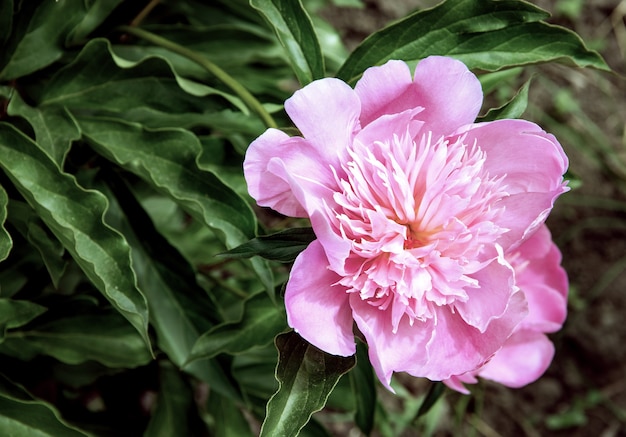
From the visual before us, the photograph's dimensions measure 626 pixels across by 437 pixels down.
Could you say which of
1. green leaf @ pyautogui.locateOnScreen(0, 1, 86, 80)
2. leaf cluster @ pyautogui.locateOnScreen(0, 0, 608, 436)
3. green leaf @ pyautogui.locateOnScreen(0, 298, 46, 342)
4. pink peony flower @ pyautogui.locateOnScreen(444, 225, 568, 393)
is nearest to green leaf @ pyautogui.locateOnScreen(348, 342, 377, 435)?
leaf cluster @ pyautogui.locateOnScreen(0, 0, 608, 436)

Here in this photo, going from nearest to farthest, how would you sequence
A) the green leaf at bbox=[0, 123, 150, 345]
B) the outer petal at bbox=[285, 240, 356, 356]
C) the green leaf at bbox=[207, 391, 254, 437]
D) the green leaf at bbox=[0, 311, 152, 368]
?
the outer petal at bbox=[285, 240, 356, 356]
the green leaf at bbox=[0, 123, 150, 345]
the green leaf at bbox=[0, 311, 152, 368]
the green leaf at bbox=[207, 391, 254, 437]

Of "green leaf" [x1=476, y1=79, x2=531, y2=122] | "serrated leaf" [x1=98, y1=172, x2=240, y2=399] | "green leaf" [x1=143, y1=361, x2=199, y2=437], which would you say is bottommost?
"green leaf" [x1=143, y1=361, x2=199, y2=437]

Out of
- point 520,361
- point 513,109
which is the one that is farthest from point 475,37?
point 520,361

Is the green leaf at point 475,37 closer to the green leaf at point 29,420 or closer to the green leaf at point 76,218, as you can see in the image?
the green leaf at point 76,218

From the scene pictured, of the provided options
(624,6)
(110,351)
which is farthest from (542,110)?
(110,351)

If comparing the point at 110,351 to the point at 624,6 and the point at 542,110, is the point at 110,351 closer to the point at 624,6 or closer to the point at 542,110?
the point at 542,110

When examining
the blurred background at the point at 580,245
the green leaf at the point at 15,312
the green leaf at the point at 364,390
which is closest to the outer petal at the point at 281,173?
the green leaf at the point at 364,390

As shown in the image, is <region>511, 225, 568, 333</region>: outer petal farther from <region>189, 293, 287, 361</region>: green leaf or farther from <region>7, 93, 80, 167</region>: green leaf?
<region>7, 93, 80, 167</region>: green leaf
